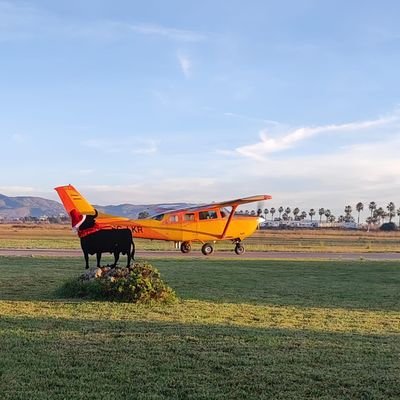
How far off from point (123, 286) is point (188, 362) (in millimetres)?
5351

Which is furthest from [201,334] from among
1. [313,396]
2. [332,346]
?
[313,396]

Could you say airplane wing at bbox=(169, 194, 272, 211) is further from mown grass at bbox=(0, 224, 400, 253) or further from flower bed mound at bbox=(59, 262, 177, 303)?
flower bed mound at bbox=(59, 262, 177, 303)

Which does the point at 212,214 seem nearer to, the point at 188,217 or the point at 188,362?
the point at 188,217

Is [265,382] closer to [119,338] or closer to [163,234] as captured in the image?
[119,338]

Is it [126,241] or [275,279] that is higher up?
[126,241]

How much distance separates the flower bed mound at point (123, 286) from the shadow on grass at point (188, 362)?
8.44 feet

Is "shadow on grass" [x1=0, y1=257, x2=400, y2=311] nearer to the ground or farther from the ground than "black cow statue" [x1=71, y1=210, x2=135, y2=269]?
nearer to the ground

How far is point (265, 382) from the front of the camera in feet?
19.3

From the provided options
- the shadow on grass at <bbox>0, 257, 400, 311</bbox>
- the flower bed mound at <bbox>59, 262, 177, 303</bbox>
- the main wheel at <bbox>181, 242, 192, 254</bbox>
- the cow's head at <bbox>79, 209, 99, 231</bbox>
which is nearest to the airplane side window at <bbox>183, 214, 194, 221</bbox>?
the main wheel at <bbox>181, 242, 192, 254</bbox>

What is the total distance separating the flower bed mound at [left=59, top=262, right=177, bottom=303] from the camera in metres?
11.7

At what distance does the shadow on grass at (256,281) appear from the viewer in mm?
12867

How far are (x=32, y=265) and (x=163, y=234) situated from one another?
10.3 meters

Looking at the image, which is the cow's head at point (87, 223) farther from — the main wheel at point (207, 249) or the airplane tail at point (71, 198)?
the main wheel at point (207, 249)

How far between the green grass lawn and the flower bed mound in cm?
46
